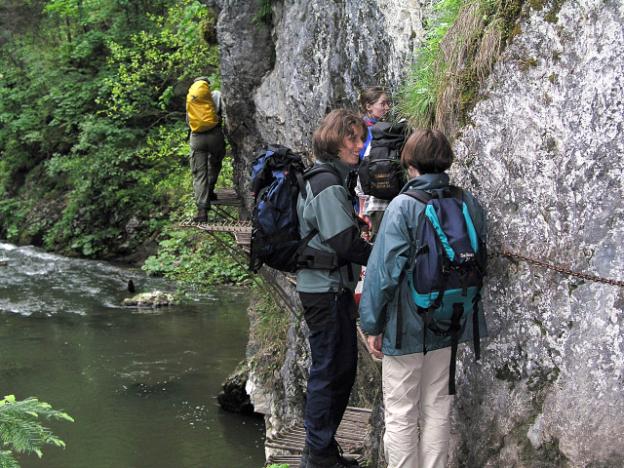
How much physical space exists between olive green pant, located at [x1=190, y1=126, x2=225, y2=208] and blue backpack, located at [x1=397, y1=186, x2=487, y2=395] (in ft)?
24.3

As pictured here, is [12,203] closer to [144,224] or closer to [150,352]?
[144,224]

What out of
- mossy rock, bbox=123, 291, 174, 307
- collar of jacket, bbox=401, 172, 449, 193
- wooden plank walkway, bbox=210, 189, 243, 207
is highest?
collar of jacket, bbox=401, 172, 449, 193

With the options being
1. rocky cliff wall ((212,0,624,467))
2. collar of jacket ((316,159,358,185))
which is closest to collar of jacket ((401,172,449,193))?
rocky cliff wall ((212,0,624,467))

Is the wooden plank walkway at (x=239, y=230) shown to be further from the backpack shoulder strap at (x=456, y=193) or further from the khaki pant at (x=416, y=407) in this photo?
the backpack shoulder strap at (x=456, y=193)

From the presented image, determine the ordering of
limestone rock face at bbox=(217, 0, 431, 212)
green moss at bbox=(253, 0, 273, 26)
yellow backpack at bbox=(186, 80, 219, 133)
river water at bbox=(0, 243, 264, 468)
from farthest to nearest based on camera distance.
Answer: river water at bbox=(0, 243, 264, 468) → yellow backpack at bbox=(186, 80, 219, 133) → green moss at bbox=(253, 0, 273, 26) → limestone rock face at bbox=(217, 0, 431, 212)

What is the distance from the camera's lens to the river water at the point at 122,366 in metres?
12.0

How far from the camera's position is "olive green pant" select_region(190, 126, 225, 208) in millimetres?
10961

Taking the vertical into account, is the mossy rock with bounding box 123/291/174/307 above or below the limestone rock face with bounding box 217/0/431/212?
below

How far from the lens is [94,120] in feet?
76.9

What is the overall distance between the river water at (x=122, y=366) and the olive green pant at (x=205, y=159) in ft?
12.9

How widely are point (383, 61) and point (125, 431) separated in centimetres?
810

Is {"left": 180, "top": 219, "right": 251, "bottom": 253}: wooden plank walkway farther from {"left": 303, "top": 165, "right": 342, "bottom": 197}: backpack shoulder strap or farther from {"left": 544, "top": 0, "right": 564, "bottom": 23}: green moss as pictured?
{"left": 544, "top": 0, "right": 564, "bottom": 23}: green moss

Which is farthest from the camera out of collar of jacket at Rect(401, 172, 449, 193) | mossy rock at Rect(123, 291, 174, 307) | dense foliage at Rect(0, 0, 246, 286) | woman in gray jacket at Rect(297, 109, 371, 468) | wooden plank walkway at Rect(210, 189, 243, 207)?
dense foliage at Rect(0, 0, 246, 286)

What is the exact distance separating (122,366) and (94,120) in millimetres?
10527
